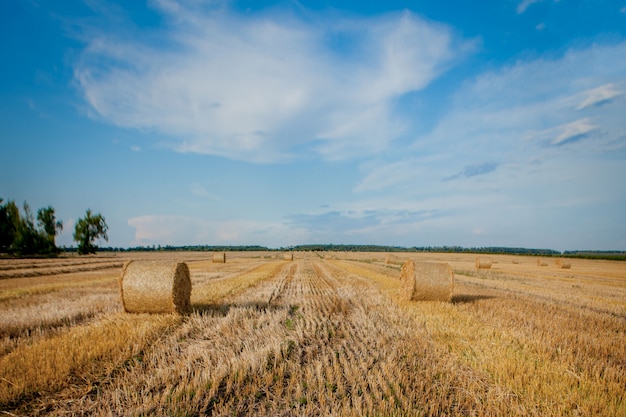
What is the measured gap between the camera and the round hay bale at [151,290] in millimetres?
7777

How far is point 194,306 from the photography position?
9055 mm

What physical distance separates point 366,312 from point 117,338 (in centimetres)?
588

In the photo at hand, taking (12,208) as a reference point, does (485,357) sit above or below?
below

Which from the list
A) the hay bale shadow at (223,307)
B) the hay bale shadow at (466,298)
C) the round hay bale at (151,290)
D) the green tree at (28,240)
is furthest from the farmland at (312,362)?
the green tree at (28,240)

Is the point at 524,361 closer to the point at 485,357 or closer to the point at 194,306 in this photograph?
the point at 485,357

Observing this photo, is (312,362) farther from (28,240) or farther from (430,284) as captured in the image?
(28,240)

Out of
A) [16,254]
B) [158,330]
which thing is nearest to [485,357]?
[158,330]

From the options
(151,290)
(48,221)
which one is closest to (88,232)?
(48,221)

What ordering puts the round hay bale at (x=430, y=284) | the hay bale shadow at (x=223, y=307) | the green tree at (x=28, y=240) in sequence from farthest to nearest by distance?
the green tree at (x=28, y=240) → the round hay bale at (x=430, y=284) → the hay bale shadow at (x=223, y=307)

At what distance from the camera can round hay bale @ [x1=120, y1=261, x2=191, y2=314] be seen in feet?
25.5

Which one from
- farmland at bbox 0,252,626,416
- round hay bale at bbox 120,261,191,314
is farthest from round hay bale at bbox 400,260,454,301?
round hay bale at bbox 120,261,191,314

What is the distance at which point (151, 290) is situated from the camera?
308 inches

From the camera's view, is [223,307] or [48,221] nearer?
[223,307]

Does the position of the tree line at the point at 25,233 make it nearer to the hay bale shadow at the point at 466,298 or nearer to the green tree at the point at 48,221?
the green tree at the point at 48,221
